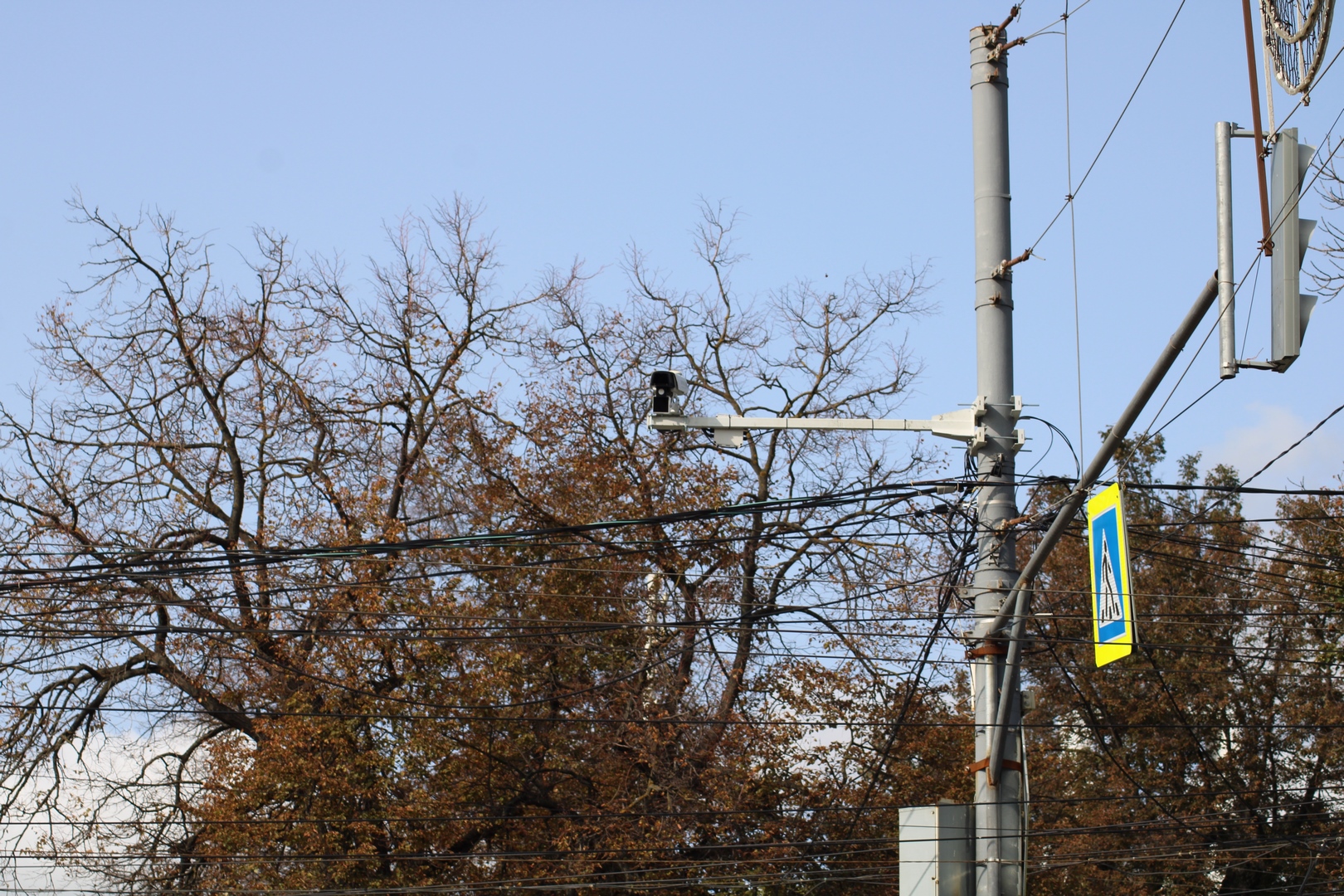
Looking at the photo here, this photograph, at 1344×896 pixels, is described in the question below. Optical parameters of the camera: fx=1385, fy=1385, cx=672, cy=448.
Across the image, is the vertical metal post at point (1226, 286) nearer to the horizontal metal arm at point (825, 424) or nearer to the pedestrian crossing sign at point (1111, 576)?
the pedestrian crossing sign at point (1111, 576)

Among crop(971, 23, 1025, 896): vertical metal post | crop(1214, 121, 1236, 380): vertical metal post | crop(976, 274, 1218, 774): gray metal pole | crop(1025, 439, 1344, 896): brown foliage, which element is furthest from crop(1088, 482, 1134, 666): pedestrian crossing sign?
crop(1025, 439, 1344, 896): brown foliage

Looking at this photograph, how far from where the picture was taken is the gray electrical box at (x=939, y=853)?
390 inches

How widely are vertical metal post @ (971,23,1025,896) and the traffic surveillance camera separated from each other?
239 centimetres

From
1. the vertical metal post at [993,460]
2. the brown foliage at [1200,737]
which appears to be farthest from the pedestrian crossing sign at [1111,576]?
the brown foliage at [1200,737]

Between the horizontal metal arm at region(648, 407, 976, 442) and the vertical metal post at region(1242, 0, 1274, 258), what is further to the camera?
the horizontal metal arm at region(648, 407, 976, 442)

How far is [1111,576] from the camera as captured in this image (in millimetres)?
8812

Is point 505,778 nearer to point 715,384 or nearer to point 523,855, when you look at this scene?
point 523,855


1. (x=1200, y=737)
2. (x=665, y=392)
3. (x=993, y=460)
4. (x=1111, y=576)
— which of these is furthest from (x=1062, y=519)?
(x=1200, y=737)

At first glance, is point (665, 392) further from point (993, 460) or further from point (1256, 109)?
point (1256, 109)

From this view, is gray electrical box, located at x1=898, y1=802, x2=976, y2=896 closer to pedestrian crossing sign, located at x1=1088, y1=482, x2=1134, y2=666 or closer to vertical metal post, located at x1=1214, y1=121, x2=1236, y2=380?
pedestrian crossing sign, located at x1=1088, y1=482, x2=1134, y2=666

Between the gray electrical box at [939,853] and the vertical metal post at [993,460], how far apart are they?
3.5 inches

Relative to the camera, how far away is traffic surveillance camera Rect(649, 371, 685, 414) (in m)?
10.7

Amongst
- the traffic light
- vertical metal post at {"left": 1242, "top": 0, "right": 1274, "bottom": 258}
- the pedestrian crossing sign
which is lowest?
the pedestrian crossing sign

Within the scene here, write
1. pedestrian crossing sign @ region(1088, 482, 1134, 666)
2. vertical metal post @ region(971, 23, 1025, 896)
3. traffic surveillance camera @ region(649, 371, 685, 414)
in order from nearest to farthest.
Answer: pedestrian crossing sign @ region(1088, 482, 1134, 666)
vertical metal post @ region(971, 23, 1025, 896)
traffic surveillance camera @ region(649, 371, 685, 414)
